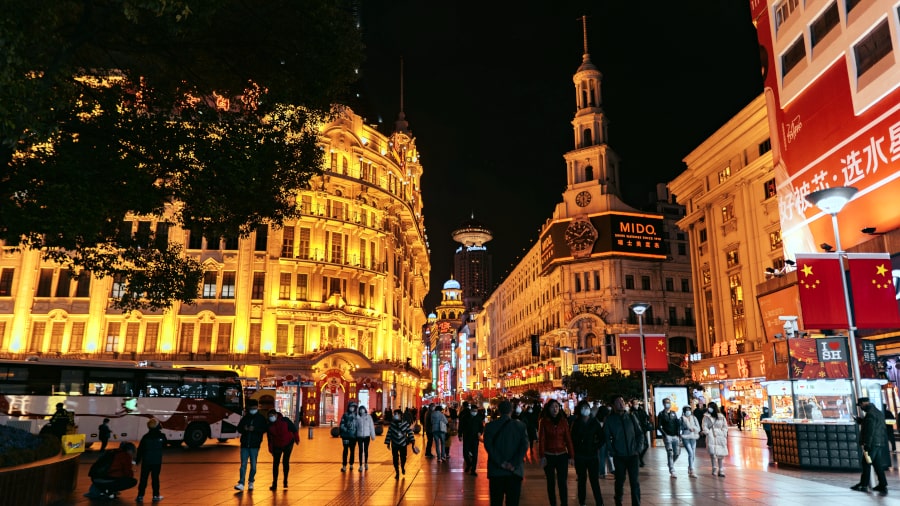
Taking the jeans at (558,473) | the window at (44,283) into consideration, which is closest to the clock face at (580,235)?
the window at (44,283)

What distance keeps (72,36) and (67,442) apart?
321 inches

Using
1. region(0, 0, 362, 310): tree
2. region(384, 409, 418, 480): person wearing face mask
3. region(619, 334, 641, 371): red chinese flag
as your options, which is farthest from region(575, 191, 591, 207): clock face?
Result: region(0, 0, 362, 310): tree

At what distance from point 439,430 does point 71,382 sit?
46.9 ft

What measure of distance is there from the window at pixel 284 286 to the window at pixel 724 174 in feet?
108

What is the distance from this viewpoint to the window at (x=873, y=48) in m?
21.4

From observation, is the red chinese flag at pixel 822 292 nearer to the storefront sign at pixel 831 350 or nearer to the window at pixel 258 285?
the storefront sign at pixel 831 350

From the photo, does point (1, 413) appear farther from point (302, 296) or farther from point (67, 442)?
point (302, 296)

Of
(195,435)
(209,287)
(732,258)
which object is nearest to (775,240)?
(732,258)

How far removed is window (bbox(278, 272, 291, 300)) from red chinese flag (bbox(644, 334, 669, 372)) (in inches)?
1038

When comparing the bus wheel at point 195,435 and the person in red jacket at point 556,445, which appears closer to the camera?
the person in red jacket at point 556,445

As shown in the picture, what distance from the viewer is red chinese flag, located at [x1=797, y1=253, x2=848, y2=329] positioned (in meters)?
14.1

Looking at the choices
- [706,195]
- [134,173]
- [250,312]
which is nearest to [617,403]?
[134,173]

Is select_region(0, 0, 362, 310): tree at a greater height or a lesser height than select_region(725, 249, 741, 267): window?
lesser

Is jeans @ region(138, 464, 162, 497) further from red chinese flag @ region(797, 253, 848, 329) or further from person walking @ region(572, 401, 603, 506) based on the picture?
red chinese flag @ region(797, 253, 848, 329)
